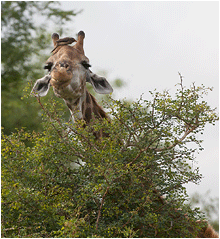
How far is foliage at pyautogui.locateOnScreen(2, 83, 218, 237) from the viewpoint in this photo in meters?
4.02

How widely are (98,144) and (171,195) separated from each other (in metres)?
0.98

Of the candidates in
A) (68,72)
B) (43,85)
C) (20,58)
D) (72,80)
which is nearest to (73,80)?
(72,80)

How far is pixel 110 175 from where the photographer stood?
3.85 metres

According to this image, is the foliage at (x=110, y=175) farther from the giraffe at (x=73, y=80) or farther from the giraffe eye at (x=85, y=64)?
the giraffe eye at (x=85, y=64)

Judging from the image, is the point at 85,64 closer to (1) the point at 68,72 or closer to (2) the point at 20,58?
(1) the point at 68,72

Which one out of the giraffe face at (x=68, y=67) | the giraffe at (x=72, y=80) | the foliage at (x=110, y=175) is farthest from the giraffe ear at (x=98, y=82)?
the foliage at (x=110, y=175)

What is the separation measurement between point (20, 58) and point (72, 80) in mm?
6861

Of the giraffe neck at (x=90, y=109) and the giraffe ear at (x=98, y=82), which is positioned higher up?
the giraffe ear at (x=98, y=82)

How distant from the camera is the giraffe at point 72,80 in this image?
5.51m

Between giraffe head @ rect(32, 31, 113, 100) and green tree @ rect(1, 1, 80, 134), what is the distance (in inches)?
189

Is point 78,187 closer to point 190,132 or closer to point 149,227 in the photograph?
point 149,227

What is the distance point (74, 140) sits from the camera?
450 cm

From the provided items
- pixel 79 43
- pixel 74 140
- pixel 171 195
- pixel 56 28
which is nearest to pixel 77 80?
pixel 79 43

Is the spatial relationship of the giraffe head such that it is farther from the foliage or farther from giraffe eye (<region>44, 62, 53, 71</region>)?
the foliage
